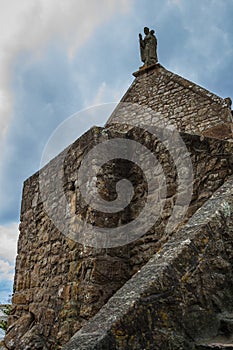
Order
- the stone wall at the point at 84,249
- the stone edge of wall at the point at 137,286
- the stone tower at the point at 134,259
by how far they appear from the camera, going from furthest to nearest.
Answer: the stone wall at the point at 84,249, the stone tower at the point at 134,259, the stone edge of wall at the point at 137,286

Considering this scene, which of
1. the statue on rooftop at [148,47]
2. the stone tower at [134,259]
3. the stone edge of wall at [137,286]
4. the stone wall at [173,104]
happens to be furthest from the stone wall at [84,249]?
the statue on rooftop at [148,47]

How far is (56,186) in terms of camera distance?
514 cm

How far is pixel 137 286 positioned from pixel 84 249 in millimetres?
1779

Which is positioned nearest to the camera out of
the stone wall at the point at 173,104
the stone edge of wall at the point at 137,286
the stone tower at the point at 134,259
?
the stone edge of wall at the point at 137,286

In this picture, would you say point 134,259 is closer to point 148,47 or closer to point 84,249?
point 84,249

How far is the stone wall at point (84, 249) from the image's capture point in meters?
3.53

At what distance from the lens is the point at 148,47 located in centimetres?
1260

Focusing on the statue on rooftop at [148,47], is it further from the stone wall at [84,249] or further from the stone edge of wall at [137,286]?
the stone edge of wall at [137,286]

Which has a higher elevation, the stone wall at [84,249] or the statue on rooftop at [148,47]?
the statue on rooftop at [148,47]

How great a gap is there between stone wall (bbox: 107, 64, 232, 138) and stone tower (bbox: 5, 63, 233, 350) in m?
4.62

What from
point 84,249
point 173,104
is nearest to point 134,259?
point 84,249

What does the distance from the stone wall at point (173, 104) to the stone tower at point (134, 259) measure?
4.62 metres

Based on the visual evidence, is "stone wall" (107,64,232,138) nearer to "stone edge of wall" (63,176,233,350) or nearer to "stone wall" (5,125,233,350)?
"stone wall" (5,125,233,350)

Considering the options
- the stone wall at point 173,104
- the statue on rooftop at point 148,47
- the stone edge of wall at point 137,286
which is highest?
the statue on rooftop at point 148,47
